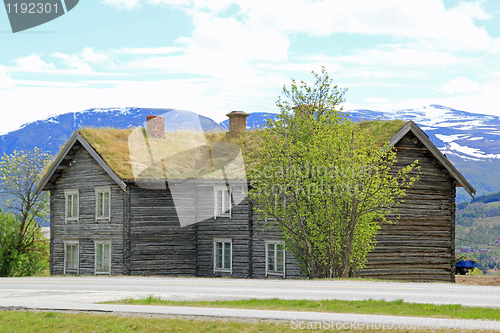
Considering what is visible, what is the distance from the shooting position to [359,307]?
14.1m

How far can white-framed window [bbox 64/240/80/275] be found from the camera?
119ft

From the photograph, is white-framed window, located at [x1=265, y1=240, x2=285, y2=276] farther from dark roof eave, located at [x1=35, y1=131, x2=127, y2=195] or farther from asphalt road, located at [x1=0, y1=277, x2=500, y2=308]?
asphalt road, located at [x1=0, y1=277, x2=500, y2=308]

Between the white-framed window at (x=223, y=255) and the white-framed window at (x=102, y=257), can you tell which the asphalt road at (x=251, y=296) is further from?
the white-framed window at (x=223, y=255)

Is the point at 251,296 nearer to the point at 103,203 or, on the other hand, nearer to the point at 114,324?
the point at 114,324

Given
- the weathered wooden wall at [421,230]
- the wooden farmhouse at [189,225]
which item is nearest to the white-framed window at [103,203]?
the wooden farmhouse at [189,225]

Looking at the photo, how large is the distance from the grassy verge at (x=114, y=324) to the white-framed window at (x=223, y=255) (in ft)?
62.9

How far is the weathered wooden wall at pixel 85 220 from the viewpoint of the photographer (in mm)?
33469

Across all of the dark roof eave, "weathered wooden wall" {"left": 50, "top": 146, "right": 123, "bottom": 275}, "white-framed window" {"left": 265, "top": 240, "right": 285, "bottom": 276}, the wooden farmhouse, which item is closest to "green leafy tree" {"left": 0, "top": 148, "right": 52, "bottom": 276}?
"weathered wooden wall" {"left": 50, "top": 146, "right": 123, "bottom": 275}

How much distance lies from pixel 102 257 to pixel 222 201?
7990 millimetres

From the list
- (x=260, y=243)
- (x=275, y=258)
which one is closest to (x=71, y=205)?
(x=260, y=243)

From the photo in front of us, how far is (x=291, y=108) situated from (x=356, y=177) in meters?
4.78

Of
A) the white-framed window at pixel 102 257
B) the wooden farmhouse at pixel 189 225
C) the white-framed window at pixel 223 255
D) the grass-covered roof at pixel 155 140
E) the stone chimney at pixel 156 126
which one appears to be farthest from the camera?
the stone chimney at pixel 156 126

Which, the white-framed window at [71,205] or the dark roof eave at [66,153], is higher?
the dark roof eave at [66,153]

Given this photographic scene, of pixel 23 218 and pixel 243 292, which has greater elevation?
pixel 23 218
